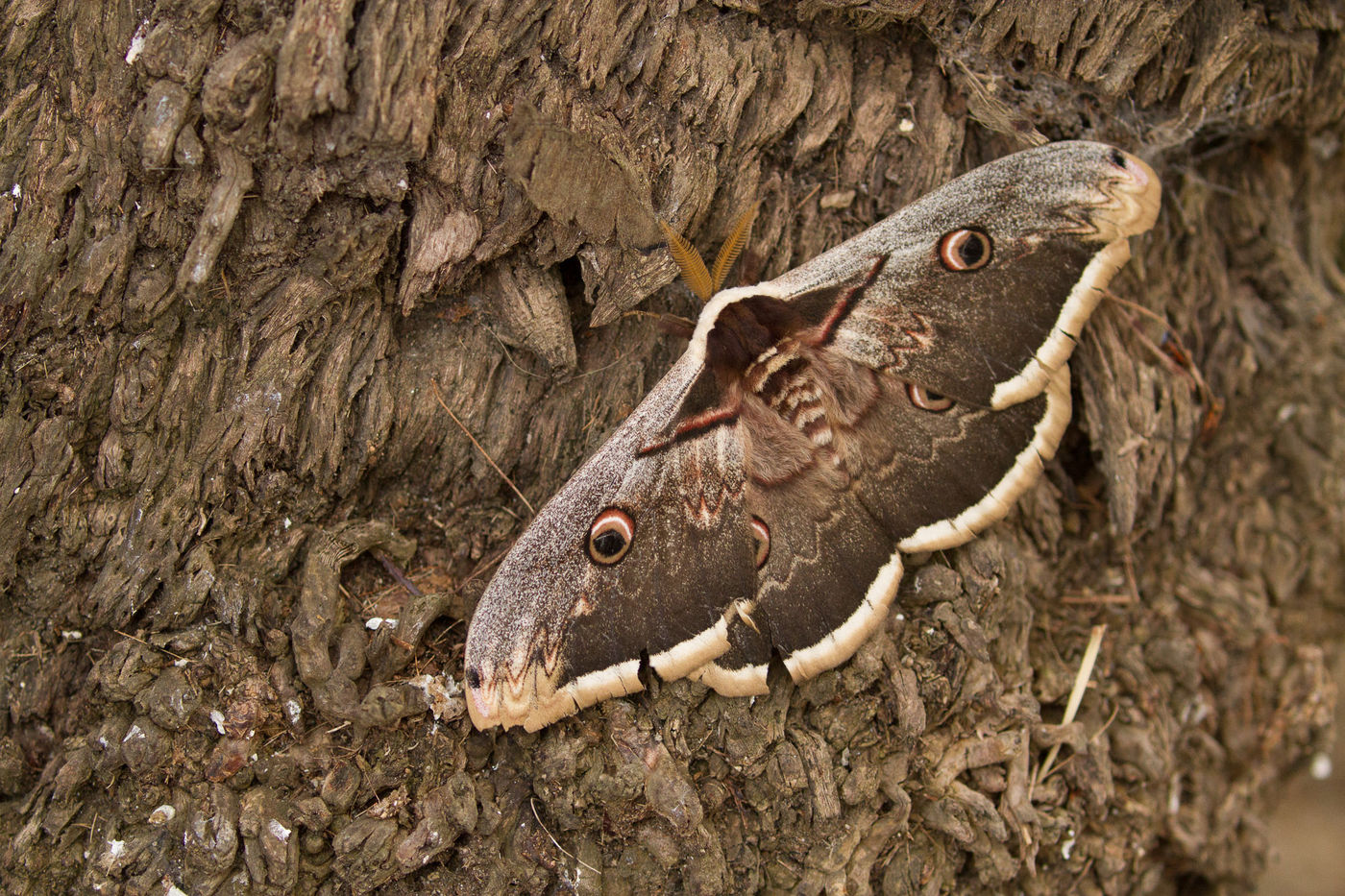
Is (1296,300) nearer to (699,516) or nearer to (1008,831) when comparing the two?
(1008,831)

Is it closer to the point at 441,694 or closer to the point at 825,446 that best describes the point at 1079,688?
the point at 825,446

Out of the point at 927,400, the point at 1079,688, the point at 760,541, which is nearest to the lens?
the point at 760,541

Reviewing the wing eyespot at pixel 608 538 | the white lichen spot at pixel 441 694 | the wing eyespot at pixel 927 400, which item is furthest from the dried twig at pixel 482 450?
the wing eyespot at pixel 927 400

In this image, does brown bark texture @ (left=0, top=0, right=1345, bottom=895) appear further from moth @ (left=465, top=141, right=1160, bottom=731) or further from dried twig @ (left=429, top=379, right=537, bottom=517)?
moth @ (left=465, top=141, right=1160, bottom=731)

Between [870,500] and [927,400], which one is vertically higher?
[927,400]

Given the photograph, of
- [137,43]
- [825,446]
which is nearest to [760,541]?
[825,446]

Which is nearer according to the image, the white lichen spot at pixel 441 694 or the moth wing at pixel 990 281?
the white lichen spot at pixel 441 694

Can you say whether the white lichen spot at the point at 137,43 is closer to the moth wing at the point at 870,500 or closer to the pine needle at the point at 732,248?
the pine needle at the point at 732,248
